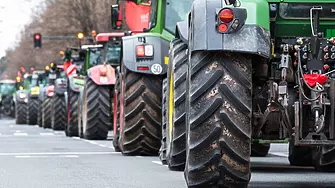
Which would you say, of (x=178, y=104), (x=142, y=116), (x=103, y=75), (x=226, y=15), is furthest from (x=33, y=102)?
(x=226, y=15)

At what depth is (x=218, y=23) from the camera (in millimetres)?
8484

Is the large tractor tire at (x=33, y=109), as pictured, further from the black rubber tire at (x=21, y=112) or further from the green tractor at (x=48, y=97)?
the green tractor at (x=48, y=97)

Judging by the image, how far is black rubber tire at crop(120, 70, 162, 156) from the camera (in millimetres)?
16500

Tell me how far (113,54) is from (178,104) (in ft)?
48.1

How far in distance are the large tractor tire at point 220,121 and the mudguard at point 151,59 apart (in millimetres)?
7766

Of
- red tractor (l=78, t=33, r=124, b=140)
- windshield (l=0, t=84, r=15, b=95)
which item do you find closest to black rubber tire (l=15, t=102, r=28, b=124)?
red tractor (l=78, t=33, r=124, b=140)

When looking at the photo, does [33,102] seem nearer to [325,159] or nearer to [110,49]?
[110,49]

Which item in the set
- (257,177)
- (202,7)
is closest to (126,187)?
(257,177)

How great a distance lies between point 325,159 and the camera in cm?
1174

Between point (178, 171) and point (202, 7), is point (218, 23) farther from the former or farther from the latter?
point (178, 171)

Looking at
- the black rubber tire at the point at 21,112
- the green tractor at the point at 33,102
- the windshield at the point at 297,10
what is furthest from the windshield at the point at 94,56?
the black rubber tire at the point at 21,112

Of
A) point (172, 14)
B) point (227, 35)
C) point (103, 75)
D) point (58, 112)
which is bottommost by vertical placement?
point (58, 112)

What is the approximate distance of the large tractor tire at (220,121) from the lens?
8516mm

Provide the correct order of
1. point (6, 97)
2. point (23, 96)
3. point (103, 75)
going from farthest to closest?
point (6, 97), point (23, 96), point (103, 75)
